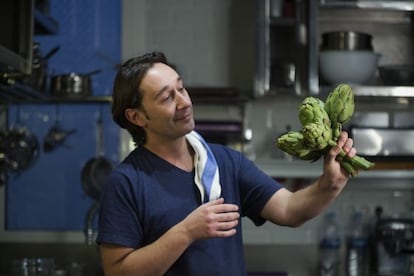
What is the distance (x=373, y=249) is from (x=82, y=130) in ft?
4.88

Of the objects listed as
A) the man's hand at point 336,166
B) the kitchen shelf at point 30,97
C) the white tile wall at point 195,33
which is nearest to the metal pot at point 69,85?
the kitchen shelf at point 30,97

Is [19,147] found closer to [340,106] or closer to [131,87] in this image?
[131,87]

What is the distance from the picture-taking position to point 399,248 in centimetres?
331

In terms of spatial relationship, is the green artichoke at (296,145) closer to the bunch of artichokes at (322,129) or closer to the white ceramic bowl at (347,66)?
the bunch of artichokes at (322,129)

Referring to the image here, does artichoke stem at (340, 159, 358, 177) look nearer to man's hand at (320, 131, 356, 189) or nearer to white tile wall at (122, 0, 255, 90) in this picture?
man's hand at (320, 131, 356, 189)

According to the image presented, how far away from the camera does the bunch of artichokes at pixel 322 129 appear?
1480mm

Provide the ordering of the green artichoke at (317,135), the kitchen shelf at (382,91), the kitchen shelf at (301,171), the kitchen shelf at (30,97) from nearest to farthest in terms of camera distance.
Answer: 1. the green artichoke at (317,135)
2. the kitchen shelf at (30,97)
3. the kitchen shelf at (382,91)
4. the kitchen shelf at (301,171)

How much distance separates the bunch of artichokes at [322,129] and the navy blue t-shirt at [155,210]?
0.27 meters

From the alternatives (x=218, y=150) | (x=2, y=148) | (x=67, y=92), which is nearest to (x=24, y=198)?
(x=2, y=148)

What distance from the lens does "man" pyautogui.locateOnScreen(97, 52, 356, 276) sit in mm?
1556

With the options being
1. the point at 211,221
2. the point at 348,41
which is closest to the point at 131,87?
the point at 211,221

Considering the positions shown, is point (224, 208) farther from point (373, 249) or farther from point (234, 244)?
point (373, 249)

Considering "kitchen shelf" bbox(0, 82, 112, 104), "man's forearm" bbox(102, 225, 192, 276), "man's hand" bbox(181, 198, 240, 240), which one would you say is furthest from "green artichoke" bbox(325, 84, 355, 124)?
"kitchen shelf" bbox(0, 82, 112, 104)

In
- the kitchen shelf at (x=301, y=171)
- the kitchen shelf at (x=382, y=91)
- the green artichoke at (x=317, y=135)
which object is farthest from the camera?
the kitchen shelf at (x=301, y=171)
